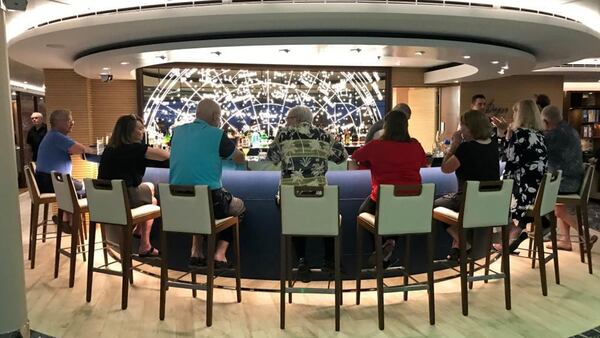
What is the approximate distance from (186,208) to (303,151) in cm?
92

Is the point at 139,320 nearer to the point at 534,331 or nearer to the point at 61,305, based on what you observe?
the point at 61,305

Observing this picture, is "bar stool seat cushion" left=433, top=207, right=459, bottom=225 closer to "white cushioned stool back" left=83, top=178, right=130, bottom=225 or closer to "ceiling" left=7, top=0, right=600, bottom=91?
"ceiling" left=7, top=0, right=600, bottom=91

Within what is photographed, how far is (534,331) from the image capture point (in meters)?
3.35

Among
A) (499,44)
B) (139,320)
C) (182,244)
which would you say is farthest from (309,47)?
(139,320)

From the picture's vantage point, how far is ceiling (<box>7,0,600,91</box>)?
4.57 m

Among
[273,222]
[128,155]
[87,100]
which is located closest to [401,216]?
[273,222]

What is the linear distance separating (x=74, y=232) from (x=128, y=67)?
4046 millimetres

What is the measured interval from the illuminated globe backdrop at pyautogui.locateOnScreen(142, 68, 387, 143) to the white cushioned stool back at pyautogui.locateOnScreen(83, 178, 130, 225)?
17.6ft

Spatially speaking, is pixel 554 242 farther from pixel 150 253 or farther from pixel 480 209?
pixel 150 253

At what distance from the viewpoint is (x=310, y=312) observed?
3.69m

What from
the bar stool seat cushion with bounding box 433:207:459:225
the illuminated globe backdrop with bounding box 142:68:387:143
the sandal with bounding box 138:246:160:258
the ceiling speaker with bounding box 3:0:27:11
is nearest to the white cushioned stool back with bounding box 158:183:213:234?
the sandal with bounding box 138:246:160:258

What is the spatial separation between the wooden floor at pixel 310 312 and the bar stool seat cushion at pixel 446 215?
2.20ft

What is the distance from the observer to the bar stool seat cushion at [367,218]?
347cm

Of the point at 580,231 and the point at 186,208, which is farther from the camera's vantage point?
the point at 580,231
